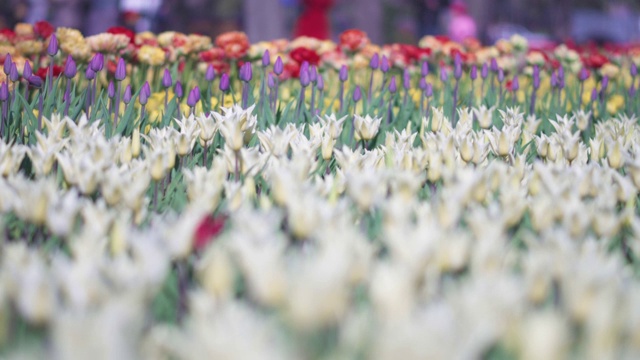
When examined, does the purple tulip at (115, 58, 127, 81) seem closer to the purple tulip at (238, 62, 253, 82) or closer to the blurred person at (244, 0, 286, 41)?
the purple tulip at (238, 62, 253, 82)

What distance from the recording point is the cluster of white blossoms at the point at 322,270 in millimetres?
1099

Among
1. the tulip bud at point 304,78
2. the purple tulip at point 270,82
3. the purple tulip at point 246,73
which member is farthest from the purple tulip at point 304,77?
the purple tulip at point 246,73

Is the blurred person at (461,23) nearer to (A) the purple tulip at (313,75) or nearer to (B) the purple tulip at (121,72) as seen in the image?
(A) the purple tulip at (313,75)

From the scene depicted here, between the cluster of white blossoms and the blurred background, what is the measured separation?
693 cm

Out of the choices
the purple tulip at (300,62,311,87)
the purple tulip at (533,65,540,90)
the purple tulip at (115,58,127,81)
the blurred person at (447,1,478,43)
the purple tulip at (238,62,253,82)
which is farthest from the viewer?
the blurred person at (447,1,478,43)

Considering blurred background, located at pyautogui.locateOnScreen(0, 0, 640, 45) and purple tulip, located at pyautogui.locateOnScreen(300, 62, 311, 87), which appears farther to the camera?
blurred background, located at pyautogui.locateOnScreen(0, 0, 640, 45)

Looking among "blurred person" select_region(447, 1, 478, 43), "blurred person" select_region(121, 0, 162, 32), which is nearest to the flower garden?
"blurred person" select_region(447, 1, 478, 43)

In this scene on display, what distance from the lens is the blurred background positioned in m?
8.93

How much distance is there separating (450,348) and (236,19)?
19.7 metres

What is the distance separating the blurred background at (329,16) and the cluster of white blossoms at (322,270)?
22.7 feet

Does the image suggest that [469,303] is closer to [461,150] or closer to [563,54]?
[461,150]

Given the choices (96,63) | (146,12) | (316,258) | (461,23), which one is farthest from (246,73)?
(146,12)

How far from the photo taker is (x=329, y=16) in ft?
68.0

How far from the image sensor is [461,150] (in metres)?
2.50
